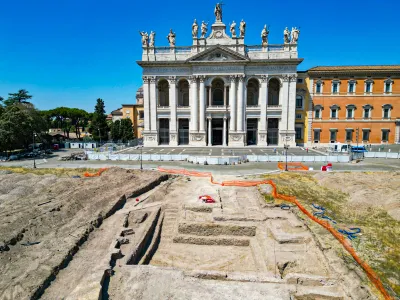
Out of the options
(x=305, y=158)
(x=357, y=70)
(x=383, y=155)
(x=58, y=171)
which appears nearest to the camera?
(x=58, y=171)

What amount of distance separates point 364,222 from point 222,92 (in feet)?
137

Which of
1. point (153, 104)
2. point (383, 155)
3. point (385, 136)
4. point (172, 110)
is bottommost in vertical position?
point (383, 155)

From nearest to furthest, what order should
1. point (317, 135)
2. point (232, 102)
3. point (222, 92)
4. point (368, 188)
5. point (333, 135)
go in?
point (368, 188) → point (232, 102) → point (333, 135) → point (317, 135) → point (222, 92)

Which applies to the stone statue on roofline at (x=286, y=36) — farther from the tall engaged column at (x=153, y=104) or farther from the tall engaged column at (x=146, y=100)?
the tall engaged column at (x=146, y=100)

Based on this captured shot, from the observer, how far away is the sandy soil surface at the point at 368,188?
54.2 feet

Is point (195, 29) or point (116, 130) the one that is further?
point (116, 130)

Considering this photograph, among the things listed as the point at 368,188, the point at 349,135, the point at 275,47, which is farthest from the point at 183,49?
the point at 368,188

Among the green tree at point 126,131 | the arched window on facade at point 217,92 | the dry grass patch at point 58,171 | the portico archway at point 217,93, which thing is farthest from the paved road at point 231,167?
the green tree at point 126,131

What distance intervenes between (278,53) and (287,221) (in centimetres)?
4197

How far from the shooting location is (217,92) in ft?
173

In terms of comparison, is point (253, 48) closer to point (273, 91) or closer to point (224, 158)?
point (273, 91)

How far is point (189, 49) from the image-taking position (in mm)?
50031

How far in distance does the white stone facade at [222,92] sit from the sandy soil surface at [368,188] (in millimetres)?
26056

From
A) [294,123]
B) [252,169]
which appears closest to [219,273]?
[252,169]
